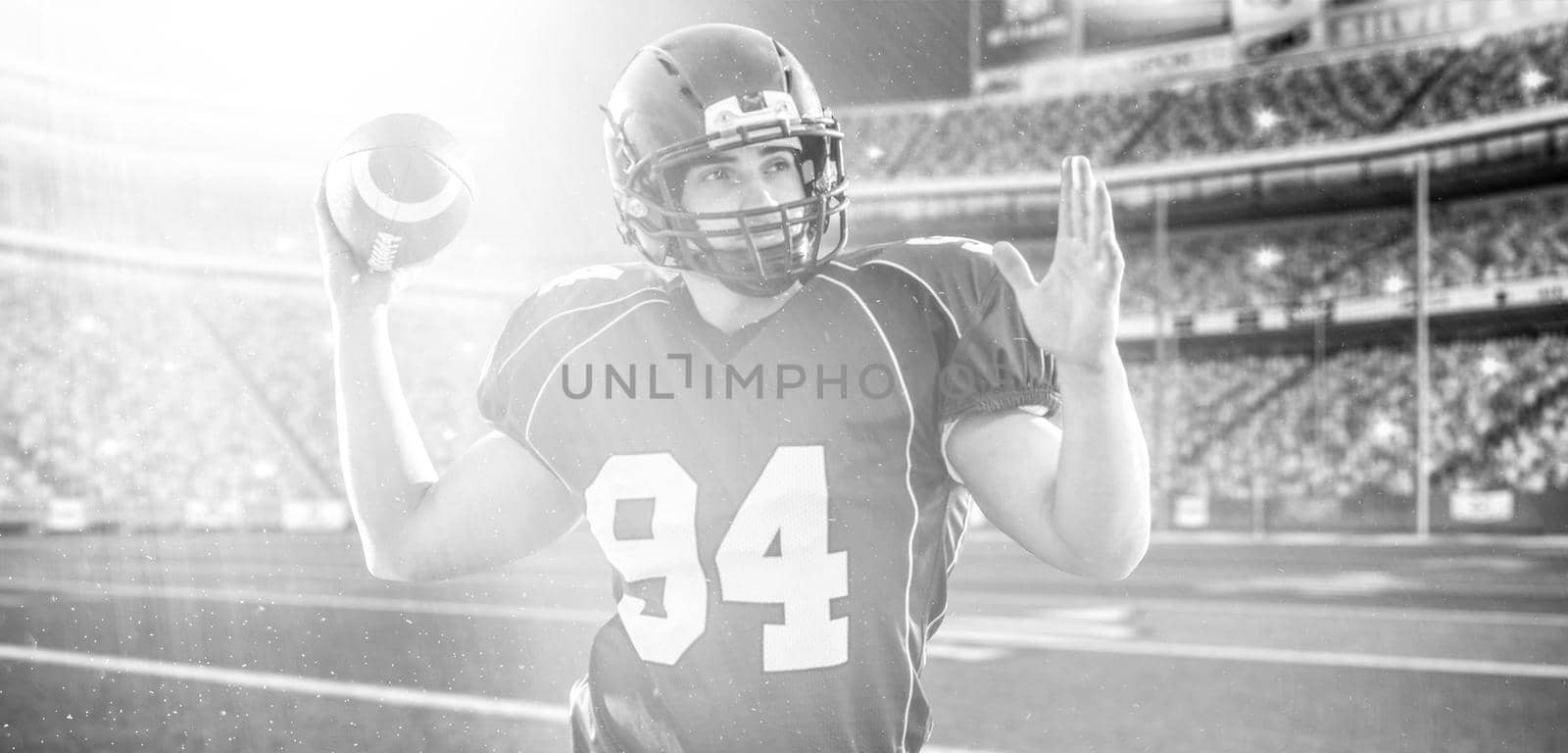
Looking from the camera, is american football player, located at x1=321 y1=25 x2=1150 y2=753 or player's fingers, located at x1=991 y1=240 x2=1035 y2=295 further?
american football player, located at x1=321 y1=25 x2=1150 y2=753

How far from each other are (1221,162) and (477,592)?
535 inches

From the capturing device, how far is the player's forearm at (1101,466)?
845 millimetres

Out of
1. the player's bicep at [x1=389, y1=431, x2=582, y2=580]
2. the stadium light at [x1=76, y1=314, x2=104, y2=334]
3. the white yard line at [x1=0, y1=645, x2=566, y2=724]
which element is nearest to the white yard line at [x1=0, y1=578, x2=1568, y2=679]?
the white yard line at [x1=0, y1=645, x2=566, y2=724]

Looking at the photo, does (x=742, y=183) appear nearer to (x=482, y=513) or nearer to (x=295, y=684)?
(x=482, y=513)

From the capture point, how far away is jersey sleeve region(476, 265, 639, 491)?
3.70 ft

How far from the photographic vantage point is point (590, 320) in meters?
1.14

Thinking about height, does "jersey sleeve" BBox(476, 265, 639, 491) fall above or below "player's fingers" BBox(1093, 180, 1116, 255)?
below

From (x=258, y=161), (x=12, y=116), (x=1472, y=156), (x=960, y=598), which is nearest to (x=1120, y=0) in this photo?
(x=1472, y=156)

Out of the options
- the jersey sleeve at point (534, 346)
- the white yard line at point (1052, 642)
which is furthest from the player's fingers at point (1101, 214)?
the white yard line at point (1052, 642)

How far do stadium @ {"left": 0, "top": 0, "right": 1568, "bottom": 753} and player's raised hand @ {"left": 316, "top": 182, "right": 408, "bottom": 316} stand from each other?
4.01m

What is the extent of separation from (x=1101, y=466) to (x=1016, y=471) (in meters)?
0.10

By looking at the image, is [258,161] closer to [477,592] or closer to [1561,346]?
[477,592]

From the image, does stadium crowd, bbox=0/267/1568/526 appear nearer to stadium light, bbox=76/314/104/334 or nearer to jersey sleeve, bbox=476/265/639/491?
stadium light, bbox=76/314/104/334

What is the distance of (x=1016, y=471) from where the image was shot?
95 cm
